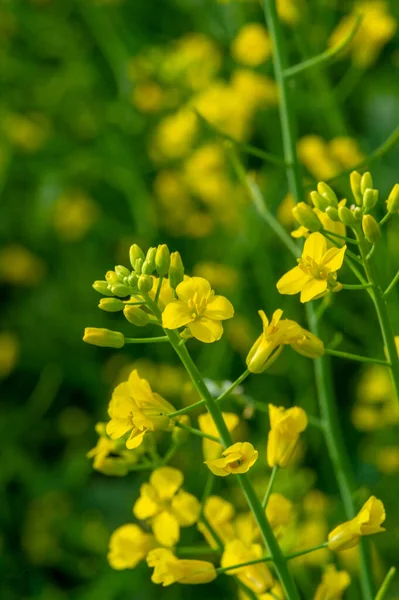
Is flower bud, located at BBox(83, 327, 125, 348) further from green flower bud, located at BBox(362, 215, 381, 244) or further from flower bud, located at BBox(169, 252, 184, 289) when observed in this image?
green flower bud, located at BBox(362, 215, 381, 244)

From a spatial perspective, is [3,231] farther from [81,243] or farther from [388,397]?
[388,397]

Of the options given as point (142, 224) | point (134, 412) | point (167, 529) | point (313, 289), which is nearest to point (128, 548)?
point (167, 529)

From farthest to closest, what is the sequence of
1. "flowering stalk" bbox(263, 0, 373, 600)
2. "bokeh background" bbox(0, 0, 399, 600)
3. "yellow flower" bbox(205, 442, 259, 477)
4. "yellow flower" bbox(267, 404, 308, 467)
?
A: "bokeh background" bbox(0, 0, 399, 600) → "flowering stalk" bbox(263, 0, 373, 600) → "yellow flower" bbox(267, 404, 308, 467) → "yellow flower" bbox(205, 442, 259, 477)

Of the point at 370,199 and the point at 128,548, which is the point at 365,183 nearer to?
the point at 370,199

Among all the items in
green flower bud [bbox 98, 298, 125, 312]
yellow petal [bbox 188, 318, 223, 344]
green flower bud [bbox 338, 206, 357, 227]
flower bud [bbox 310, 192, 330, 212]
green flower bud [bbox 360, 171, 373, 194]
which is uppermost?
green flower bud [bbox 360, 171, 373, 194]

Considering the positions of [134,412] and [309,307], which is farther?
[309,307]

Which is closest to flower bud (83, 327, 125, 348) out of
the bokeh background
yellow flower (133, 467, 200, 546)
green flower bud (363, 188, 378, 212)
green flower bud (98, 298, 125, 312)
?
green flower bud (98, 298, 125, 312)
